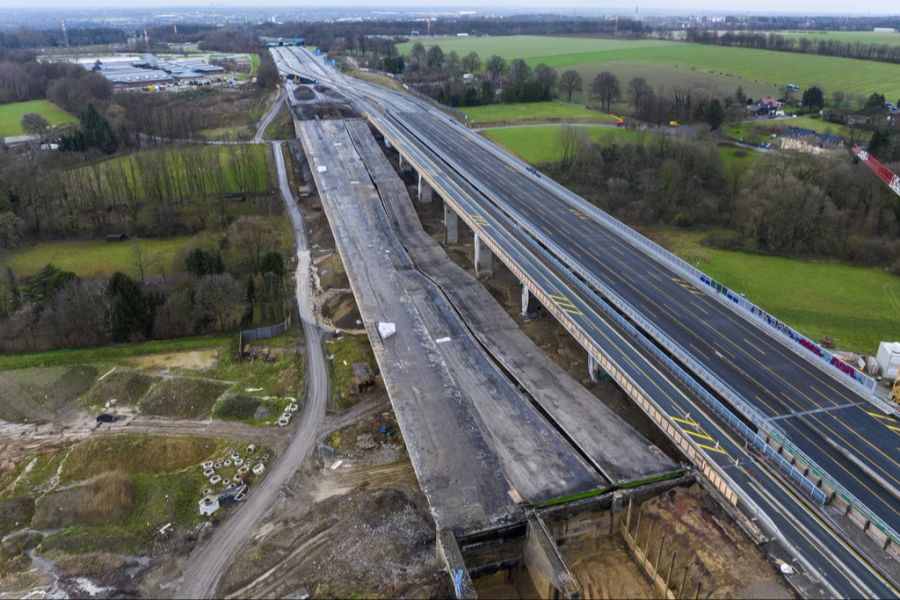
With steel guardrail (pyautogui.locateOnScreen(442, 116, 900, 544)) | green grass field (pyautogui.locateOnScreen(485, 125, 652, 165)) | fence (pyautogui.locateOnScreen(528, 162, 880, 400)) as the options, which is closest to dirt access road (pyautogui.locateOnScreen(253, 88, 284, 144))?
green grass field (pyautogui.locateOnScreen(485, 125, 652, 165))

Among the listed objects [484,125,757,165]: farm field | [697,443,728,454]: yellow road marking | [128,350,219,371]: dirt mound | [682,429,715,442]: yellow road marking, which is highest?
[484,125,757,165]: farm field

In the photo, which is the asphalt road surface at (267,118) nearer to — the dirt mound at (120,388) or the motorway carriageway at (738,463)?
the dirt mound at (120,388)

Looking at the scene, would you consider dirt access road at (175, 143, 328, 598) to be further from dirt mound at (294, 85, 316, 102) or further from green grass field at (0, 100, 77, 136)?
green grass field at (0, 100, 77, 136)

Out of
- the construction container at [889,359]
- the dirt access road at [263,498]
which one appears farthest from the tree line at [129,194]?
the construction container at [889,359]

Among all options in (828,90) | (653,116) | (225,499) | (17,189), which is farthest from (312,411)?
(828,90)

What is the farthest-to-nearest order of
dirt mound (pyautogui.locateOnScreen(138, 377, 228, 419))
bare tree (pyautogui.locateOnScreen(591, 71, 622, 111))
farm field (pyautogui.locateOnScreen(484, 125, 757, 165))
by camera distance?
bare tree (pyautogui.locateOnScreen(591, 71, 622, 111))
farm field (pyautogui.locateOnScreen(484, 125, 757, 165))
dirt mound (pyautogui.locateOnScreen(138, 377, 228, 419))

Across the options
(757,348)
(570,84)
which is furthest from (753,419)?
(570,84)

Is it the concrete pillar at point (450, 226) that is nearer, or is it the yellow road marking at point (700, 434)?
the yellow road marking at point (700, 434)
